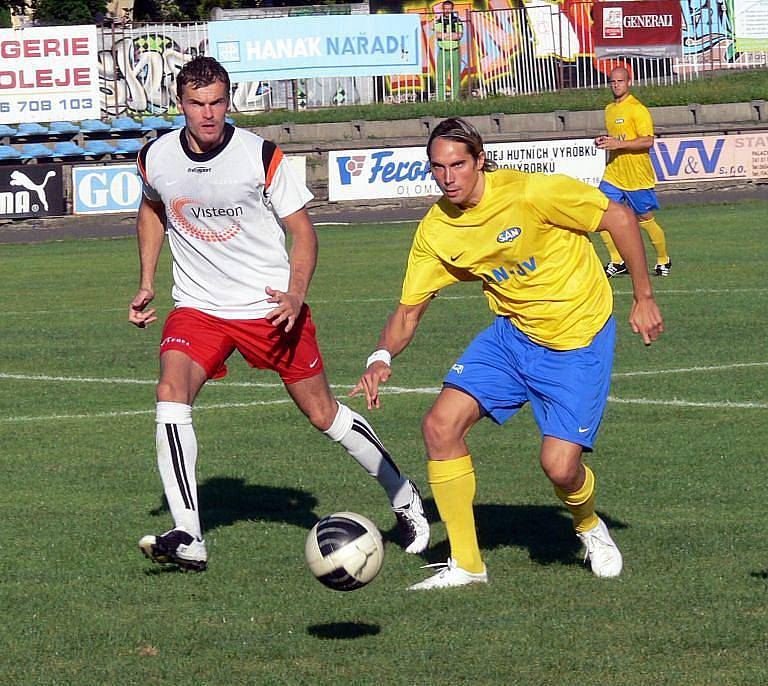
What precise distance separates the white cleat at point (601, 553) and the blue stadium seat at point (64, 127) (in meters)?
28.2

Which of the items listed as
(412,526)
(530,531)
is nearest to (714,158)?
(530,531)

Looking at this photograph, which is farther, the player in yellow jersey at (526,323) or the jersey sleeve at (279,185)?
the jersey sleeve at (279,185)

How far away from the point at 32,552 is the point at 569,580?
2.62m

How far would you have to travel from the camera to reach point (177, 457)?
664 cm

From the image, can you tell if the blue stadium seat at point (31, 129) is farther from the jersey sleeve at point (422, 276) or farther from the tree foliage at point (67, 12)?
the jersey sleeve at point (422, 276)

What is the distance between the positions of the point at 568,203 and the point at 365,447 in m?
1.78

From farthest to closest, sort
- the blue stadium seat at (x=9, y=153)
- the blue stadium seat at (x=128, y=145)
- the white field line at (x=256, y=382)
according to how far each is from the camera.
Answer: the blue stadium seat at (x=9, y=153), the blue stadium seat at (x=128, y=145), the white field line at (x=256, y=382)

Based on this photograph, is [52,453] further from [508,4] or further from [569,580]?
[508,4]

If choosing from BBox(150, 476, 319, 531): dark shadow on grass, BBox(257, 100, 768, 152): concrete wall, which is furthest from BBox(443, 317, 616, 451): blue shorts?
BBox(257, 100, 768, 152): concrete wall

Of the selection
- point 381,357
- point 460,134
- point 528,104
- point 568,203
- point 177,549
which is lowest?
point 177,549

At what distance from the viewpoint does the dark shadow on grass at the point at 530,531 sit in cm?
676

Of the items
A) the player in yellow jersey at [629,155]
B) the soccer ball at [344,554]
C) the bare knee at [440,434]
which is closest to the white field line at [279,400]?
the bare knee at [440,434]

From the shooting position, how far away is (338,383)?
11672mm

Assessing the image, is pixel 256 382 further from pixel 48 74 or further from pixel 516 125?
pixel 516 125
